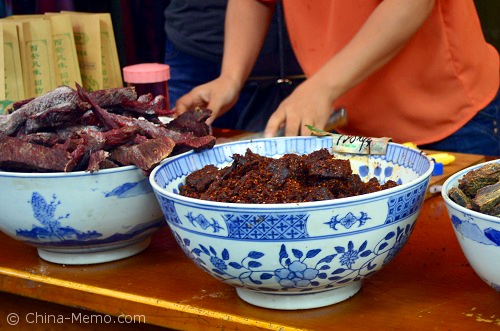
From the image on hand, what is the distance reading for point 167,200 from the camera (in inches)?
45.2

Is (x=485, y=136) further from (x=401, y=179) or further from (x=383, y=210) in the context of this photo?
(x=383, y=210)

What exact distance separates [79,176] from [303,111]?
2.11 ft

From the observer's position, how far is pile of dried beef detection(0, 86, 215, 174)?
1.31m

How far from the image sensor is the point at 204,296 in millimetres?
1211

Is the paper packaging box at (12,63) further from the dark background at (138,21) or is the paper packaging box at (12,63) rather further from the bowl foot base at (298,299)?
the dark background at (138,21)

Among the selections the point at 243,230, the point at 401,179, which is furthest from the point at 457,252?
the point at 243,230

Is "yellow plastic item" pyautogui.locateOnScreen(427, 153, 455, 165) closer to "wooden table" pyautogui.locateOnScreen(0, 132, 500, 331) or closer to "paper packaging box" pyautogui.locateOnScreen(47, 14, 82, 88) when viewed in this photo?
"wooden table" pyautogui.locateOnScreen(0, 132, 500, 331)

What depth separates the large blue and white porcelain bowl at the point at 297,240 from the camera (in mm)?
1046

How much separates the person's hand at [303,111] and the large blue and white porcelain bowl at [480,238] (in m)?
0.69

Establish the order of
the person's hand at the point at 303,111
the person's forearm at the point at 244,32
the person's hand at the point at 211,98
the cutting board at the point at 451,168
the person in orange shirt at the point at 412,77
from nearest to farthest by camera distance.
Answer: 1. the cutting board at the point at 451,168
2. the person's hand at the point at 303,111
3. the person in orange shirt at the point at 412,77
4. the person's hand at the point at 211,98
5. the person's forearm at the point at 244,32

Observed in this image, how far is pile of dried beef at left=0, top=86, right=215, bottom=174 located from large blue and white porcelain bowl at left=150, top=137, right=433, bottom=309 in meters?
0.18

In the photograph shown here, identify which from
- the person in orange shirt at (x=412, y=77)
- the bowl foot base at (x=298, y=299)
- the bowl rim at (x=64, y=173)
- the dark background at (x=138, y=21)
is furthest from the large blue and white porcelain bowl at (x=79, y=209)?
the dark background at (x=138, y=21)

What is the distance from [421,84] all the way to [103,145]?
106 centimetres

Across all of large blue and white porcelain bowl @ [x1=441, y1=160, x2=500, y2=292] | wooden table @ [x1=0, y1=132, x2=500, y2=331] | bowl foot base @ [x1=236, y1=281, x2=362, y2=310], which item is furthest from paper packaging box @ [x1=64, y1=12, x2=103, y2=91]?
large blue and white porcelain bowl @ [x1=441, y1=160, x2=500, y2=292]
